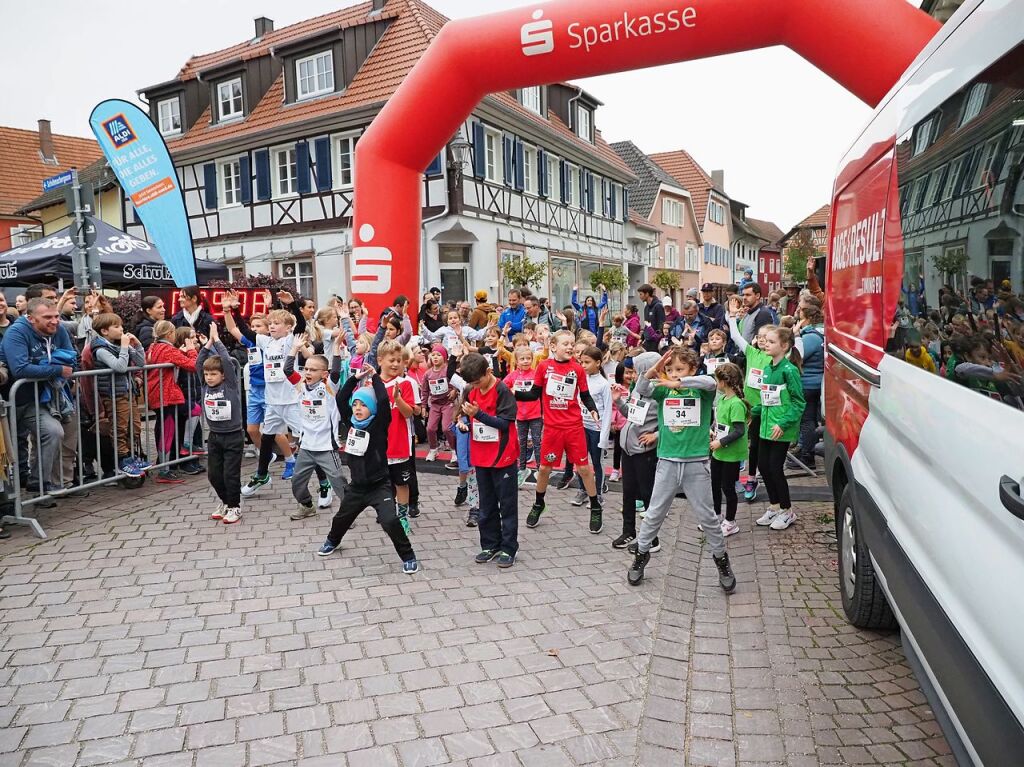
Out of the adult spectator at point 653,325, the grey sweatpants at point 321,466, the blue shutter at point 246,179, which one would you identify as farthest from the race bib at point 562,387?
the blue shutter at point 246,179

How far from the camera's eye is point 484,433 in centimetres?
543

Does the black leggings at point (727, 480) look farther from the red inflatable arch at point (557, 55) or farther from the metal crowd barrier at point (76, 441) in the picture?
the metal crowd barrier at point (76, 441)

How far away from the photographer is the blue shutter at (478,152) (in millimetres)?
20766

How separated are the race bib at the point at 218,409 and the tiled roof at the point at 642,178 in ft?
121

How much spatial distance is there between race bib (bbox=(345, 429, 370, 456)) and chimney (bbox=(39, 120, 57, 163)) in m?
45.4

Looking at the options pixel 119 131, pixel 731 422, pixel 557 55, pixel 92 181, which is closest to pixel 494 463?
pixel 731 422

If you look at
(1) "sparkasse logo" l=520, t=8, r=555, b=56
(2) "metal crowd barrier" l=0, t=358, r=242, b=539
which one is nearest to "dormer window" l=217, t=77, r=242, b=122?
(1) "sparkasse logo" l=520, t=8, r=555, b=56

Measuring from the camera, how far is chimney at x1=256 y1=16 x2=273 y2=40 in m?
27.2

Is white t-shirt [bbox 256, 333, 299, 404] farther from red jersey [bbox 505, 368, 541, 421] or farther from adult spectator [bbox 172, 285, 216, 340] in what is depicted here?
red jersey [bbox 505, 368, 541, 421]

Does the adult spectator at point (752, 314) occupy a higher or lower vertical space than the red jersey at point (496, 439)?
higher

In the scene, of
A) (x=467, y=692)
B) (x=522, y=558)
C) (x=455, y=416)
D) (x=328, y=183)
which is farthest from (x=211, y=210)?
(x=467, y=692)

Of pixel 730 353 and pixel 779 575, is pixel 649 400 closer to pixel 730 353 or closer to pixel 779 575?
pixel 779 575

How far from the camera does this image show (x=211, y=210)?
24.6m

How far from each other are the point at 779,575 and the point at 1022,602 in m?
3.52
